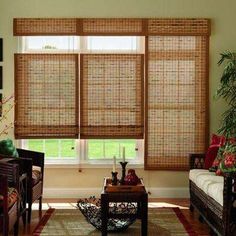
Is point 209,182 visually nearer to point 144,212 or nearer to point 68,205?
point 144,212

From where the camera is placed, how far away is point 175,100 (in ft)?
21.9

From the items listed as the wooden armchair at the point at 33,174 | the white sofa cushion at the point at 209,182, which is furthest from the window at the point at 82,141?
the white sofa cushion at the point at 209,182

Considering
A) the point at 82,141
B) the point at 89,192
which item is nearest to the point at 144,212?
the point at 89,192

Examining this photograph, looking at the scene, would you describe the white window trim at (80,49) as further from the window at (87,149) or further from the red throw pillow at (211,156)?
the red throw pillow at (211,156)

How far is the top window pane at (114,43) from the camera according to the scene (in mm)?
6770

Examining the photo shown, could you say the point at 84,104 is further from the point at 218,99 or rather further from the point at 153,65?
the point at 218,99

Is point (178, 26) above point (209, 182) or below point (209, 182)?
above

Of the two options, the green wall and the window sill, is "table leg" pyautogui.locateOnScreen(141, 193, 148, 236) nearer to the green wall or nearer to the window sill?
the window sill

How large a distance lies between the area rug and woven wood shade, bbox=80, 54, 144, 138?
1.27 m

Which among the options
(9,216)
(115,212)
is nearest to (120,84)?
(115,212)

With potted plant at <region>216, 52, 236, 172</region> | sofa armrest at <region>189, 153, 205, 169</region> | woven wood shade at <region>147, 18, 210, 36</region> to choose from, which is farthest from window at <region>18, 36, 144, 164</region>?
potted plant at <region>216, 52, 236, 172</region>

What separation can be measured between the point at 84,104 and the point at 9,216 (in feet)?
9.09

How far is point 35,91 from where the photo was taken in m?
6.63

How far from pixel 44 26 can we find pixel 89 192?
94.0 inches
